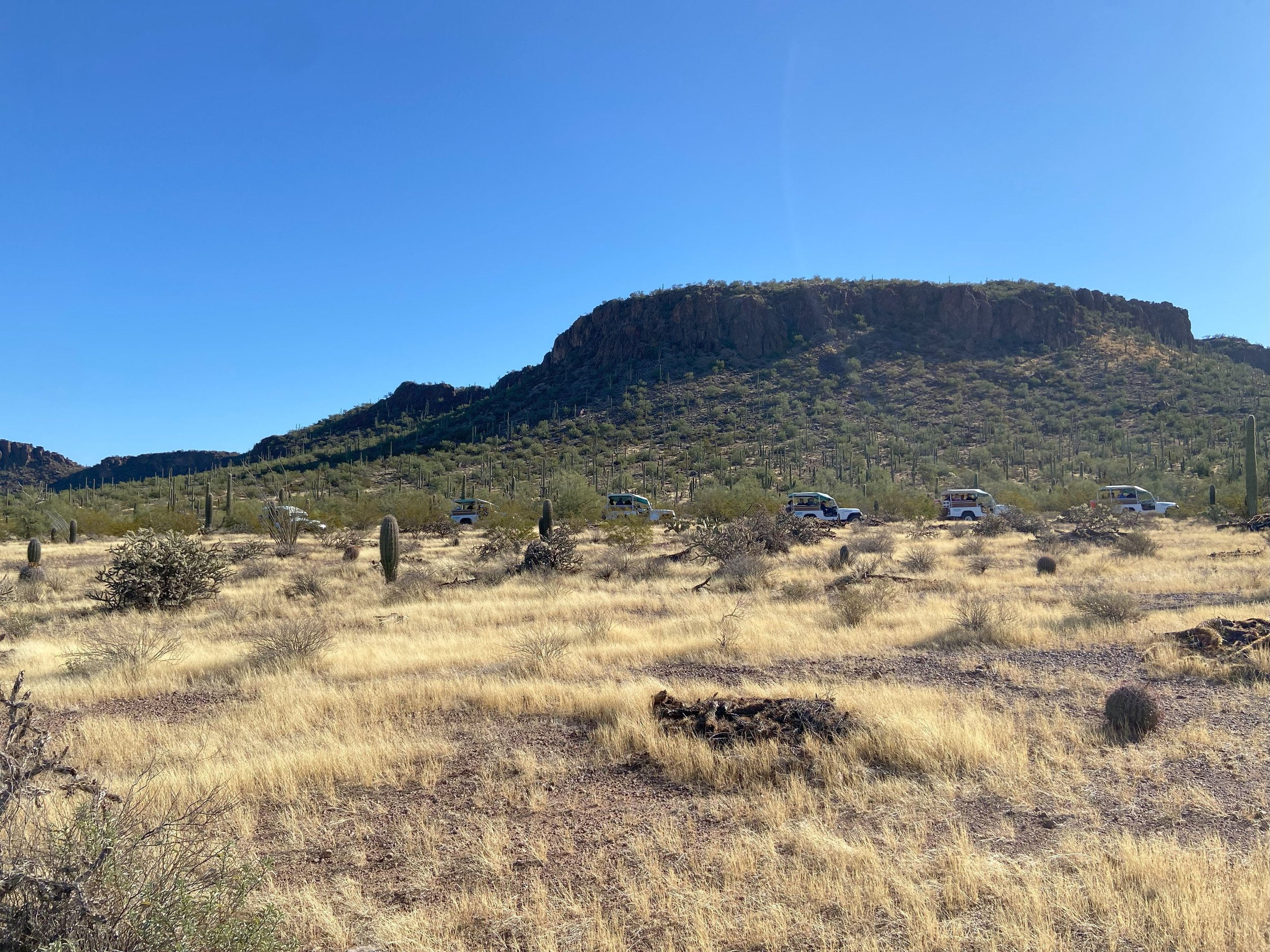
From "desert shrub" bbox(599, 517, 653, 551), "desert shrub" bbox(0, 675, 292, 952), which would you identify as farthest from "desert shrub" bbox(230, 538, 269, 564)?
"desert shrub" bbox(0, 675, 292, 952)

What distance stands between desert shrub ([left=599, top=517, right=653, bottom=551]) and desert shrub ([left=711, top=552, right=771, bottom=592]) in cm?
695

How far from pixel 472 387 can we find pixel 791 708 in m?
90.9

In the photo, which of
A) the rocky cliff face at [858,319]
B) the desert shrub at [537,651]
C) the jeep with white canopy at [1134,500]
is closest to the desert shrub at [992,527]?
the jeep with white canopy at [1134,500]

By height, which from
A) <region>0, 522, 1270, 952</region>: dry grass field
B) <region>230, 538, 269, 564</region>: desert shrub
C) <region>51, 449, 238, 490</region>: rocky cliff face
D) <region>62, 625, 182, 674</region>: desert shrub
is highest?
<region>51, 449, 238, 490</region>: rocky cliff face

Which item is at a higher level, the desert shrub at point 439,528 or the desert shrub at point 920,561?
the desert shrub at point 439,528

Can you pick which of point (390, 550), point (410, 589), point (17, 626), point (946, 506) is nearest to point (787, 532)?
point (390, 550)

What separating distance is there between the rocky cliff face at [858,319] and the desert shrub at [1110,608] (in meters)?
62.2

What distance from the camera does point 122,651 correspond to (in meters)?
9.62

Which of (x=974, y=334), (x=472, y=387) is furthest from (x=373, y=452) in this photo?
(x=974, y=334)

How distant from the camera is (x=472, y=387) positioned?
93500mm

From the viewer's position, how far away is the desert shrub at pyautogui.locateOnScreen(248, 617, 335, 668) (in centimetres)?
918

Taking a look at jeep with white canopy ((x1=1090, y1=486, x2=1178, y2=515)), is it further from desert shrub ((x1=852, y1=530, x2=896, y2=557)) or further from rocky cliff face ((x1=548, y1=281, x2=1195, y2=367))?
rocky cliff face ((x1=548, y1=281, x2=1195, y2=367))

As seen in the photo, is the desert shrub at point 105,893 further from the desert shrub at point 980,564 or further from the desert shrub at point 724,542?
the desert shrub at point 980,564

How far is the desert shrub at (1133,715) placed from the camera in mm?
5961
